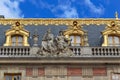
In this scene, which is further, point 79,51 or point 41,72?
point 79,51

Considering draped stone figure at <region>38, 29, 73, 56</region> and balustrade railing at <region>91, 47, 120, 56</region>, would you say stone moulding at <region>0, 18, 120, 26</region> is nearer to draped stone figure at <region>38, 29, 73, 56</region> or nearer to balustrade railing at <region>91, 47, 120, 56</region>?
draped stone figure at <region>38, 29, 73, 56</region>

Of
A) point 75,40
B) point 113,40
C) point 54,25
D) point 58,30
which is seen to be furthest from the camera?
point 54,25

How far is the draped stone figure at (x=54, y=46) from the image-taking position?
38.8 m

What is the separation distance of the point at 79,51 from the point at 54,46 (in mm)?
2145

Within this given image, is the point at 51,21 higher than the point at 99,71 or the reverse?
higher

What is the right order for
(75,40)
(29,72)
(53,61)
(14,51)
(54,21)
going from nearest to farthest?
(53,61) < (29,72) < (14,51) < (75,40) < (54,21)

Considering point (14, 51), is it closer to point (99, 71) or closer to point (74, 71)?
point (74, 71)

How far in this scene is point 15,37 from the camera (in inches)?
1604

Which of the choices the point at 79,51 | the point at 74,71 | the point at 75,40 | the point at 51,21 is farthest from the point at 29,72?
the point at 51,21

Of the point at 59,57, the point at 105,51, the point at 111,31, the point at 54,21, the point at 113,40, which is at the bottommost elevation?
the point at 59,57

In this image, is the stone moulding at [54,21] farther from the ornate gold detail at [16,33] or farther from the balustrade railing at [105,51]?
the balustrade railing at [105,51]

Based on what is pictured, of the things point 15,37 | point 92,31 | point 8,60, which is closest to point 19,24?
point 15,37

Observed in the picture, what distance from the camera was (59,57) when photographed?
3853cm

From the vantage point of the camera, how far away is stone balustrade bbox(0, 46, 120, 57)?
38844mm
